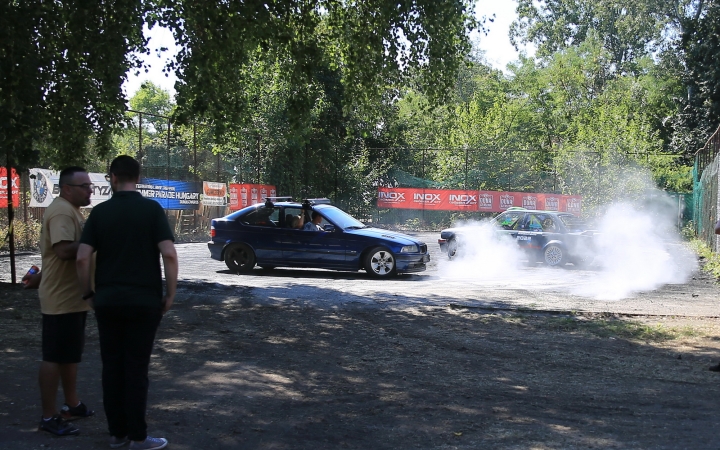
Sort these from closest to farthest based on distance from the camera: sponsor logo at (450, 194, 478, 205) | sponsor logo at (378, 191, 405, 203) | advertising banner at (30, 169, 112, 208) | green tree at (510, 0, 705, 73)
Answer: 1. advertising banner at (30, 169, 112, 208)
2. sponsor logo at (450, 194, 478, 205)
3. sponsor logo at (378, 191, 405, 203)
4. green tree at (510, 0, 705, 73)

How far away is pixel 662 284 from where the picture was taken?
14.8m

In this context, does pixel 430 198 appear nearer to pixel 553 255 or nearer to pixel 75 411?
pixel 553 255

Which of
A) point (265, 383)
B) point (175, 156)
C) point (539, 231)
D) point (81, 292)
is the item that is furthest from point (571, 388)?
point (175, 156)

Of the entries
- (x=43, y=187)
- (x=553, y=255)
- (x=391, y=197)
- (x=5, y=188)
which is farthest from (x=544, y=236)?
(x=391, y=197)

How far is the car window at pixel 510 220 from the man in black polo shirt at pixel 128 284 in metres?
15.6

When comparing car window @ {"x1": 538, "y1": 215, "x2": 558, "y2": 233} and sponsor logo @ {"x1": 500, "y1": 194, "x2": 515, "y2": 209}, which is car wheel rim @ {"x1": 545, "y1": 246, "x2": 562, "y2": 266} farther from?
sponsor logo @ {"x1": 500, "y1": 194, "x2": 515, "y2": 209}

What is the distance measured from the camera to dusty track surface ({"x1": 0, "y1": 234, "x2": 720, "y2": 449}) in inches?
207

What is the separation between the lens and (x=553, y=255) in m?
18.8

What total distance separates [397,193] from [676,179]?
16876 mm

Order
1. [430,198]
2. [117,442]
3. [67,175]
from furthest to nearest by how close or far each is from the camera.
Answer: [430,198]
[67,175]
[117,442]

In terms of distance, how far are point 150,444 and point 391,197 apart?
113 ft

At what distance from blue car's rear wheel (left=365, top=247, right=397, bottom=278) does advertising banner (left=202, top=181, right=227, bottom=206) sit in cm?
1643

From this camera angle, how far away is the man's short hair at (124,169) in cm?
A: 470

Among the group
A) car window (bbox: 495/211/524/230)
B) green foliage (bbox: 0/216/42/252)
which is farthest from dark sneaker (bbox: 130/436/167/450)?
green foliage (bbox: 0/216/42/252)
